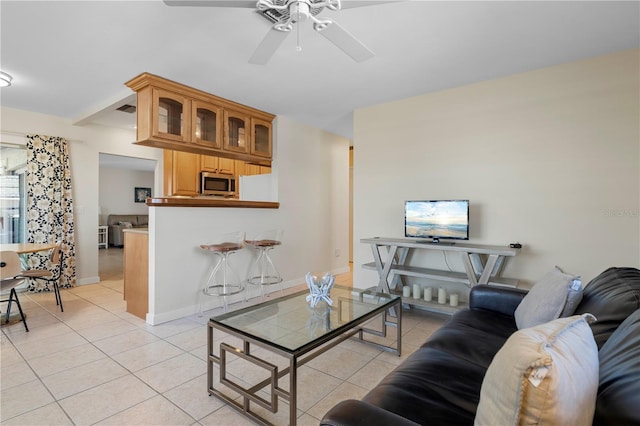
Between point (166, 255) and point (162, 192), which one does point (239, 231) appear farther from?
point (162, 192)

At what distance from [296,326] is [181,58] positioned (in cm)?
240

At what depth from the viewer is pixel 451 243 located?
10.3ft

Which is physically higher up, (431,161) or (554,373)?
(431,161)

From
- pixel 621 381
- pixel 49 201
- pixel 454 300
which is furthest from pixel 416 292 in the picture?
pixel 49 201

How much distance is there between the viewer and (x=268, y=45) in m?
2.06

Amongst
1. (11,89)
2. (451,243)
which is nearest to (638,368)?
(451,243)

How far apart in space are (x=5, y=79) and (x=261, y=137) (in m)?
2.60

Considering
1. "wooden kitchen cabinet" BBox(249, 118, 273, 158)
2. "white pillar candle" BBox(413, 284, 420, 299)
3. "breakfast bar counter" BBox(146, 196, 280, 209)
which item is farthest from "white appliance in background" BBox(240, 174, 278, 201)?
"white pillar candle" BBox(413, 284, 420, 299)

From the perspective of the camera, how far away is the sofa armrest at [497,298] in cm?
211

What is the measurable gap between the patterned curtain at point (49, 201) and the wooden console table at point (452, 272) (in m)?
4.19

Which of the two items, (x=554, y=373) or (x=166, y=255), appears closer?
(x=554, y=373)

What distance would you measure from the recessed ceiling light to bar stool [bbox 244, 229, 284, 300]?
283 cm

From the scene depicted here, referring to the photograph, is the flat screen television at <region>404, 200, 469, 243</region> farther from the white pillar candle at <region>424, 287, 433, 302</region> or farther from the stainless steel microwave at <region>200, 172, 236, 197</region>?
the stainless steel microwave at <region>200, 172, 236, 197</region>

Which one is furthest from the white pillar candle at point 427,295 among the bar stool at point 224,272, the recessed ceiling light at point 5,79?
the recessed ceiling light at point 5,79
